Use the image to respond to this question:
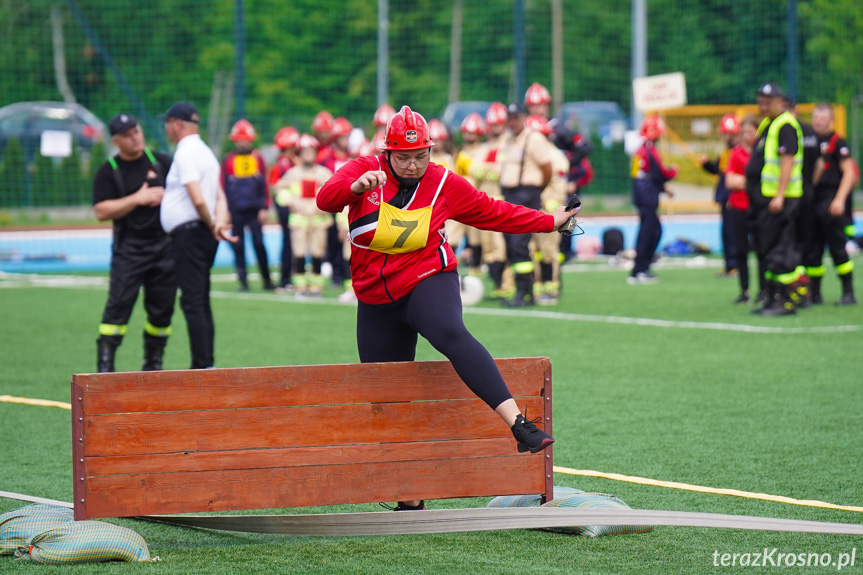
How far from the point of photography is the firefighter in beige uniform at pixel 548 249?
555 inches

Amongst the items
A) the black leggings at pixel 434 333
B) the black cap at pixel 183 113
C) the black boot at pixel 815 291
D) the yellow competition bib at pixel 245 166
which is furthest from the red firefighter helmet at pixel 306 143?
the black leggings at pixel 434 333

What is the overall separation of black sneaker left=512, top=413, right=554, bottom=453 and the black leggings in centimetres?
12

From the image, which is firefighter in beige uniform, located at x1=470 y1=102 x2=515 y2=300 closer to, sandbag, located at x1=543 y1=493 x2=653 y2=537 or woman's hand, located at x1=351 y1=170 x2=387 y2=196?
sandbag, located at x1=543 y1=493 x2=653 y2=537

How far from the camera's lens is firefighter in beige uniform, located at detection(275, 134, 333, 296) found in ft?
49.7

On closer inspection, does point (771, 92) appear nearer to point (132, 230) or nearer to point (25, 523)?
point (132, 230)

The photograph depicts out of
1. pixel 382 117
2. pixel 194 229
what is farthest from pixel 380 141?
pixel 382 117

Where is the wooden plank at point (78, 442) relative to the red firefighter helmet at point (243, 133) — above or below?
below

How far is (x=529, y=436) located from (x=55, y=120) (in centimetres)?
2675

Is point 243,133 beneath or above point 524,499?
above

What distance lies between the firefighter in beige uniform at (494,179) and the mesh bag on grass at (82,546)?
9821mm

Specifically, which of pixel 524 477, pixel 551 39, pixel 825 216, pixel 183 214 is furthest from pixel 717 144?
pixel 524 477

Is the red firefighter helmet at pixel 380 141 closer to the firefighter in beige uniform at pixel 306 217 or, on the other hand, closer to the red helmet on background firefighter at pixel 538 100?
the firefighter in beige uniform at pixel 306 217

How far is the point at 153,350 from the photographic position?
28.9 ft

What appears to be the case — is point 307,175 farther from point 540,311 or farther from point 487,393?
point 487,393
